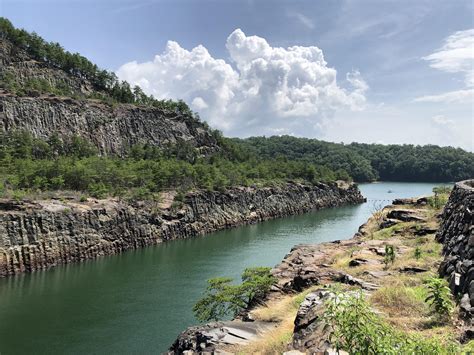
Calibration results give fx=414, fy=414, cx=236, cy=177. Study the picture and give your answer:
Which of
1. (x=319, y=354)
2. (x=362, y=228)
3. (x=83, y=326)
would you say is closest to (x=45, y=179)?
(x=83, y=326)

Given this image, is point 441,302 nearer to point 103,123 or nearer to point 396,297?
point 396,297

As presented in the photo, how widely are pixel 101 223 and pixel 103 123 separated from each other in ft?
161

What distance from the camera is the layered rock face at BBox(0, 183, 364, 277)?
171ft

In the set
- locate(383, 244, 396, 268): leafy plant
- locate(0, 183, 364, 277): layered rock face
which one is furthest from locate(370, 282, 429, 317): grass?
locate(0, 183, 364, 277): layered rock face

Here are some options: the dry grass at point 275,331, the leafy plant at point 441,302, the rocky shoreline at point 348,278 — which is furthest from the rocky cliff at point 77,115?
the leafy plant at point 441,302

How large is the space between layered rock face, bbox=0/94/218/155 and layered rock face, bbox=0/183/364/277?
33.7 meters

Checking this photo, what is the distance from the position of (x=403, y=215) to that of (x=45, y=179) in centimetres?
5262

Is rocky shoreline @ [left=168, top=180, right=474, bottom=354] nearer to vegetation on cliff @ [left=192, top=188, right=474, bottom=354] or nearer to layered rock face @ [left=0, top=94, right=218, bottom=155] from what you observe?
vegetation on cliff @ [left=192, top=188, right=474, bottom=354]

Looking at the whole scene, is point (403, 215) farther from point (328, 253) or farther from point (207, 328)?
point (207, 328)

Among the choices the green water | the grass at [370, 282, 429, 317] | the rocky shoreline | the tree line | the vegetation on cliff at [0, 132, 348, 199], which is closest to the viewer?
the rocky shoreline

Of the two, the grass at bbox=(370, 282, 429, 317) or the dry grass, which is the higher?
the grass at bbox=(370, 282, 429, 317)

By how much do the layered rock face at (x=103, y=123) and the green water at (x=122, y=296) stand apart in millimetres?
44979

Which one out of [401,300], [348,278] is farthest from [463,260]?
[348,278]

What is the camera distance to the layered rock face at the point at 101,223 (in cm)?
5197
